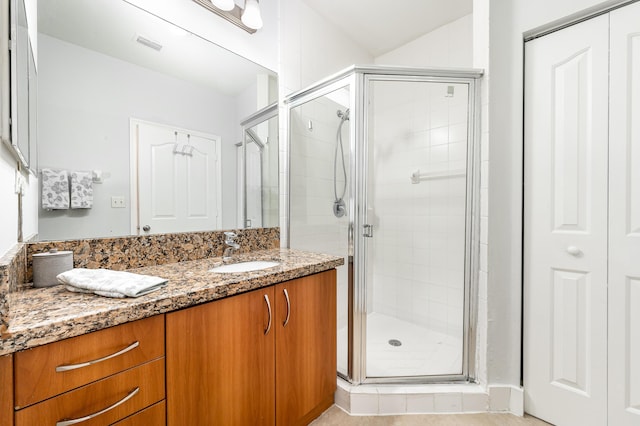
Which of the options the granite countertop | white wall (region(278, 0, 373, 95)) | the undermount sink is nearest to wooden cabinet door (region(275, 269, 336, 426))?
the granite countertop

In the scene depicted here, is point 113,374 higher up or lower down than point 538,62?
lower down

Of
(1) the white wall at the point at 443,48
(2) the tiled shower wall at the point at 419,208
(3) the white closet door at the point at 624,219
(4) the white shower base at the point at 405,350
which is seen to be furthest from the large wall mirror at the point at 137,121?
(3) the white closet door at the point at 624,219

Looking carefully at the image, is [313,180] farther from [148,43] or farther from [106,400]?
[106,400]

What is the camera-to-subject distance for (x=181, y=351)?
90 cm

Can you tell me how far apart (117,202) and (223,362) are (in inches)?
33.8

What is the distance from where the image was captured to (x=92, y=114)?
120 cm

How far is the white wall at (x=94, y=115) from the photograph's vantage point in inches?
43.6

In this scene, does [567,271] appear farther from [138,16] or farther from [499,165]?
[138,16]

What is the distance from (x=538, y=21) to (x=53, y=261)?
2445 mm

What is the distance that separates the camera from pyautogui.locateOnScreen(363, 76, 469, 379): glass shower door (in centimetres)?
174

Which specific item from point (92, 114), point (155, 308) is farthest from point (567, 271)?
point (92, 114)

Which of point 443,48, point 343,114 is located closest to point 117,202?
point 343,114

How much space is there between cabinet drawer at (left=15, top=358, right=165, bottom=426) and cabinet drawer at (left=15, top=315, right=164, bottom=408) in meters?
0.02

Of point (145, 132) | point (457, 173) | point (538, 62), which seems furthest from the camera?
point (457, 173)
